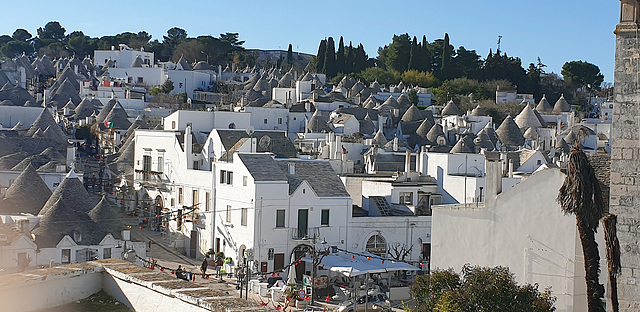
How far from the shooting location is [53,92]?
70.8 metres

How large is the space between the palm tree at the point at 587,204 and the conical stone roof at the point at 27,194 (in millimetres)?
25055

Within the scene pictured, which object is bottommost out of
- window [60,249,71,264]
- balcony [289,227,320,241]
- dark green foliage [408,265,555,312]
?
window [60,249,71,264]

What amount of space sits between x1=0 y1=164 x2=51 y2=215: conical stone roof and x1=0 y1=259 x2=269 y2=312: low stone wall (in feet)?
72.4

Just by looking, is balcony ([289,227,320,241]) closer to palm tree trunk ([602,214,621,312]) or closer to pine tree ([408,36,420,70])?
palm tree trunk ([602,214,621,312])

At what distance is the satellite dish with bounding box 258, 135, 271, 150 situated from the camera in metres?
38.8

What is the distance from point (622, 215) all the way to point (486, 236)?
5.61 m

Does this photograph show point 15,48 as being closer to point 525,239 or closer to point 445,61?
point 445,61

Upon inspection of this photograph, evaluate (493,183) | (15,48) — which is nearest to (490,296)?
(493,183)

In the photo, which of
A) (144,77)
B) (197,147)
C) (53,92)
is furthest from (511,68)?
(197,147)

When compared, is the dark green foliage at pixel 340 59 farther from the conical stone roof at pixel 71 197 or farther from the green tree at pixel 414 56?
the conical stone roof at pixel 71 197

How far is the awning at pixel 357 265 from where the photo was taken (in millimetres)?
27328

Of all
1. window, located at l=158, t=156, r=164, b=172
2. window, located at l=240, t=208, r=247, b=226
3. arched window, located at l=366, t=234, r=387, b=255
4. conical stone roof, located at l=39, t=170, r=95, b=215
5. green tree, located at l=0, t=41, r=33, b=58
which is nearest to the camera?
window, located at l=240, t=208, r=247, b=226

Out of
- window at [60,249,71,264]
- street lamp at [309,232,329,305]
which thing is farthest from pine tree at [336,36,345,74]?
window at [60,249,71,264]

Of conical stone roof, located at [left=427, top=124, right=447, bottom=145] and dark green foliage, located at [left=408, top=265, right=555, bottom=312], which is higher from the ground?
conical stone roof, located at [left=427, top=124, right=447, bottom=145]
